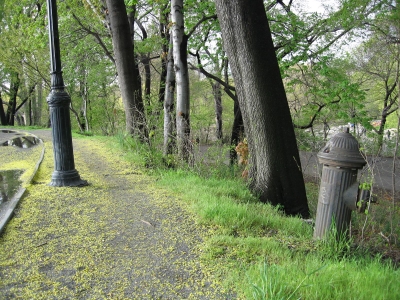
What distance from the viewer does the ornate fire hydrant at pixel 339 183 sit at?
10.5 feet

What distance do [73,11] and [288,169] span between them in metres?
12.0

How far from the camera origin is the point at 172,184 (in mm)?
5605

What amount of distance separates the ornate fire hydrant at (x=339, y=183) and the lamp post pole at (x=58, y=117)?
3.91 meters

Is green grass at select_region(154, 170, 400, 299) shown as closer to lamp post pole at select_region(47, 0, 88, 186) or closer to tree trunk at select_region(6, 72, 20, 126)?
lamp post pole at select_region(47, 0, 88, 186)

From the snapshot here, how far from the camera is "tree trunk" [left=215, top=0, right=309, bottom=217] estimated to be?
17.7 feet

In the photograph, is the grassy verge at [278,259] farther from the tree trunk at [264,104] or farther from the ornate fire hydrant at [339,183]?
the tree trunk at [264,104]

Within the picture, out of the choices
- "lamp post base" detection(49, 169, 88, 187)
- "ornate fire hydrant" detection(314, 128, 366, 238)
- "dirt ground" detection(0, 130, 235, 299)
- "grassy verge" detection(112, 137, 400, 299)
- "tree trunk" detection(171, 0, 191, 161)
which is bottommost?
"dirt ground" detection(0, 130, 235, 299)

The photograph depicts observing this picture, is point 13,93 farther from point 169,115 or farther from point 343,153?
point 343,153

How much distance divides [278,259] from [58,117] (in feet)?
13.3

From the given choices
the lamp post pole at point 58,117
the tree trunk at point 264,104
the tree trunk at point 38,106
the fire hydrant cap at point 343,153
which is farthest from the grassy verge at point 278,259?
the tree trunk at point 38,106

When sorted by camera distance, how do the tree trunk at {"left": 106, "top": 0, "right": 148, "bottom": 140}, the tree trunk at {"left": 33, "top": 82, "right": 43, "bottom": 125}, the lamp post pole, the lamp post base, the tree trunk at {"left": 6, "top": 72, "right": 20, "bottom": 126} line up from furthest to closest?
the tree trunk at {"left": 33, "top": 82, "right": 43, "bottom": 125}, the tree trunk at {"left": 6, "top": 72, "right": 20, "bottom": 126}, the tree trunk at {"left": 106, "top": 0, "right": 148, "bottom": 140}, the lamp post base, the lamp post pole

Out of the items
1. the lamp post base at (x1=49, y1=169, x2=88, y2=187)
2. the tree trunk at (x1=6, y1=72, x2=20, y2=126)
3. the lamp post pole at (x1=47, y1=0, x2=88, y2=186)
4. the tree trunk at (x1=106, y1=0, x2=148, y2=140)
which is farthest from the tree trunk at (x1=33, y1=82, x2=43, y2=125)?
the lamp post base at (x1=49, y1=169, x2=88, y2=187)

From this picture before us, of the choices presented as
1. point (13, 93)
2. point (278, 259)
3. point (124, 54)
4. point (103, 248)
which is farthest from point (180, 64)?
point (13, 93)

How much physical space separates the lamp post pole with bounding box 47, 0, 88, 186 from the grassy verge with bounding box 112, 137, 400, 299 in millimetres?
1979
